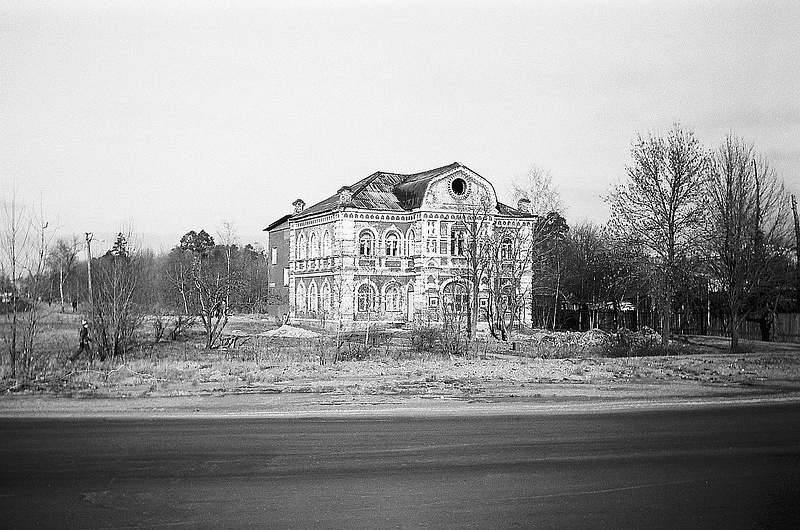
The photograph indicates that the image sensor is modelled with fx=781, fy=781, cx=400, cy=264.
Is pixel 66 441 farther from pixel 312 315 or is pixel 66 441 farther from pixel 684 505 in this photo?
pixel 312 315

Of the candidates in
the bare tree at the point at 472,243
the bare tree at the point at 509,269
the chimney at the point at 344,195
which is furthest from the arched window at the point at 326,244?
the bare tree at the point at 509,269

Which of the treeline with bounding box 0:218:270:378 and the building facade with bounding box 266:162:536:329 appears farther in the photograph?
the building facade with bounding box 266:162:536:329

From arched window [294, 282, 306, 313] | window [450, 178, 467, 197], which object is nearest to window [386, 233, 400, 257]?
window [450, 178, 467, 197]

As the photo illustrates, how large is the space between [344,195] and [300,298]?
8.89m

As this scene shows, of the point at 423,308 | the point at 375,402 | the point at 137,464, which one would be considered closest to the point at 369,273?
the point at 423,308

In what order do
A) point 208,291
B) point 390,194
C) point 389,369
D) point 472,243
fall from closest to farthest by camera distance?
point 389,369
point 208,291
point 472,243
point 390,194

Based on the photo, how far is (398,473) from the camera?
10.7 metres

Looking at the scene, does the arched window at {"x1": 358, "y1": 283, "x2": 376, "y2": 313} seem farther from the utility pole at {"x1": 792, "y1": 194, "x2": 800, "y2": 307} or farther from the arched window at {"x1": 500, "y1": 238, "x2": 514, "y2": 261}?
the utility pole at {"x1": 792, "y1": 194, "x2": 800, "y2": 307}

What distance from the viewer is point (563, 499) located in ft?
30.5

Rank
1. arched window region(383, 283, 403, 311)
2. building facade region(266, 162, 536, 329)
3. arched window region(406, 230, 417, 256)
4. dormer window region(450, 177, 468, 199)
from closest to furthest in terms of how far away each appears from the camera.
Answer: building facade region(266, 162, 536, 329) → arched window region(383, 283, 403, 311) → dormer window region(450, 177, 468, 199) → arched window region(406, 230, 417, 256)

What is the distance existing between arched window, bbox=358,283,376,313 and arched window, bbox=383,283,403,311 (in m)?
0.91

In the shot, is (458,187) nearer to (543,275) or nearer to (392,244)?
(392,244)

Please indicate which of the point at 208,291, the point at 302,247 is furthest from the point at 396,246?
the point at 208,291

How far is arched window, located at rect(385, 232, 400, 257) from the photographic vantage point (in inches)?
2072
